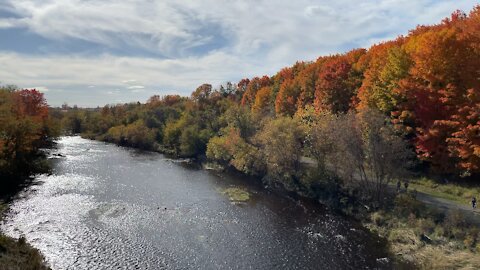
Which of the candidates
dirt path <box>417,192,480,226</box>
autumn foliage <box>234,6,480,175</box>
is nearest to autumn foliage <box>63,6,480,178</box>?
autumn foliage <box>234,6,480,175</box>

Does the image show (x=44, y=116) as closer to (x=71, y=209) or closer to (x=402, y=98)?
(x=71, y=209)

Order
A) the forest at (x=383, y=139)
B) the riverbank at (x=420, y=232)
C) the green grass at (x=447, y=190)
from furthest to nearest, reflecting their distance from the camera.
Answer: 1. the green grass at (x=447, y=190)
2. the forest at (x=383, y=139)
3. the riverbank at (x=420, y=232)

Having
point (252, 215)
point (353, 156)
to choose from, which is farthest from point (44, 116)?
point (353, 156)

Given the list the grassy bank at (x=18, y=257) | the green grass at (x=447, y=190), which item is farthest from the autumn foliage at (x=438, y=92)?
the grassy bank at (x=18, y=257)

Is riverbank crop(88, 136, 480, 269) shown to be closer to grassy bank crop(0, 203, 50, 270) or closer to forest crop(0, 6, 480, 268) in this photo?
forest crop(0, 6, 480, 268)

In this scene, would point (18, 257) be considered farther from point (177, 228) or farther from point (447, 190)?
point (447, 190)

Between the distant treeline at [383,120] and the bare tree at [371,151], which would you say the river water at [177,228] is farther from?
the distant treeline at [383,120]

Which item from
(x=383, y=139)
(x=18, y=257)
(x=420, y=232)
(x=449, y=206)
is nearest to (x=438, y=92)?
(x=383, y=139)
